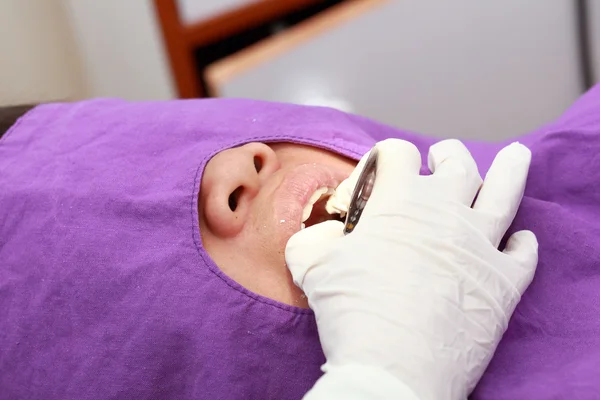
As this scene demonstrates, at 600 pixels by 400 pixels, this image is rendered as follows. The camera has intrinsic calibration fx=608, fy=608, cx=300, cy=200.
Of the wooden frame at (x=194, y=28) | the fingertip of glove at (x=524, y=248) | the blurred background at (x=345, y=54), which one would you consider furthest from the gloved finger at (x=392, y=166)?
the wooden frame at (x=194, y=28)

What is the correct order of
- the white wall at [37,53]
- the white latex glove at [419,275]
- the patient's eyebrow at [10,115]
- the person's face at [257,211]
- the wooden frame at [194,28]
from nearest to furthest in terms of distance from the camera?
the white latex glove at [419,275] → the person's face at [257,211] → the patient's eyebrow at [10,115] → the white wall at [37,53] → the wooden frame at [194,28]

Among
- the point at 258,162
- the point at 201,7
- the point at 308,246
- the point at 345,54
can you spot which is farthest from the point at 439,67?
the point at 308,246

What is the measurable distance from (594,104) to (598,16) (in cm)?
87

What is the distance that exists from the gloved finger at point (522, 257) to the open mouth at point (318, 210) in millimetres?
164

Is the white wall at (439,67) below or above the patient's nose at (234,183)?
below

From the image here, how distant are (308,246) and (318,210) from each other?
4.0 inches

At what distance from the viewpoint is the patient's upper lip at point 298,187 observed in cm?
58

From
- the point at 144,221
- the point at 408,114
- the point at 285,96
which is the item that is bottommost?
the point at 408,114

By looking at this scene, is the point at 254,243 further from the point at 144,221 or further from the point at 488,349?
the point at 488,349

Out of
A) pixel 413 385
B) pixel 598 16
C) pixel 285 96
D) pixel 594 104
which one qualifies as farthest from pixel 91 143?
pixel 598 16

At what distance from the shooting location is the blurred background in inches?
53.3

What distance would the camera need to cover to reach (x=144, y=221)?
581 millimetres

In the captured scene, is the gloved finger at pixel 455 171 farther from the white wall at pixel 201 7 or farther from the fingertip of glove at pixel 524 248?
the white wall at pixel 201 7

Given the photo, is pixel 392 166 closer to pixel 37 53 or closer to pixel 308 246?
pixel 308 246
